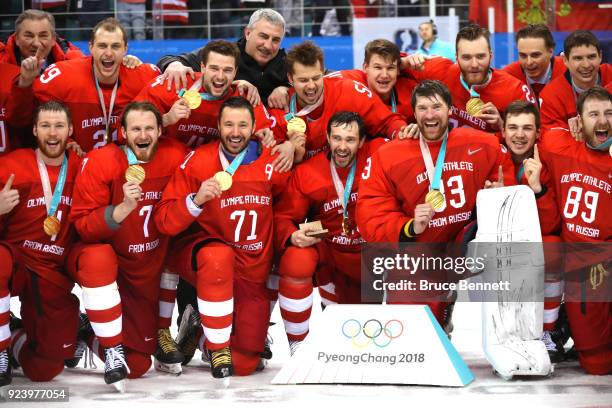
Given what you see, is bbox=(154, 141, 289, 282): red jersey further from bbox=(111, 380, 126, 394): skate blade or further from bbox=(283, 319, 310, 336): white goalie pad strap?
bbox=(111, 380, 126, 394): skate blade

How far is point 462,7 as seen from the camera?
32.4 ft

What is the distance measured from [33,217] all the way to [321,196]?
4.51ft

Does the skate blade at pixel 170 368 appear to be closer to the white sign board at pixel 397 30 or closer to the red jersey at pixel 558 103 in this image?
the red jersey at pixel 558 103

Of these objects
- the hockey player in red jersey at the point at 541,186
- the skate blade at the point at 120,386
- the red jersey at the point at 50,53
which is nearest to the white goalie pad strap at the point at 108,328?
the skate blade at the point at 120,386

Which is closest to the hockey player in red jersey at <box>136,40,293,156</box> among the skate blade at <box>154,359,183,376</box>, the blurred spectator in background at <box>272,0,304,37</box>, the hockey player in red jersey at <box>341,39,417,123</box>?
the hockey player in red jersey at <box>341,39,417,123</box>

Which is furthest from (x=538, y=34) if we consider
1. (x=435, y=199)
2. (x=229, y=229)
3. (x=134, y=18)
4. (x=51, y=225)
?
(x=134, y=18)

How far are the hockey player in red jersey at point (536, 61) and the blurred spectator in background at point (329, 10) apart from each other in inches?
173

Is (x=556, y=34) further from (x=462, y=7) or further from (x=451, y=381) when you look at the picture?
(x=451, y=381)

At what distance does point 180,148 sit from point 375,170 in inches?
37.8

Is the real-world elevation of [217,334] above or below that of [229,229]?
below

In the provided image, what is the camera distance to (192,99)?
483cm

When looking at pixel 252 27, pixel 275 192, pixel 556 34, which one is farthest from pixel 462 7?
pixel 275 192

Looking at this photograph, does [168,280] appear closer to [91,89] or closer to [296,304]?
[296,304]

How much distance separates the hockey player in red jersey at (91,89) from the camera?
16.3ft
